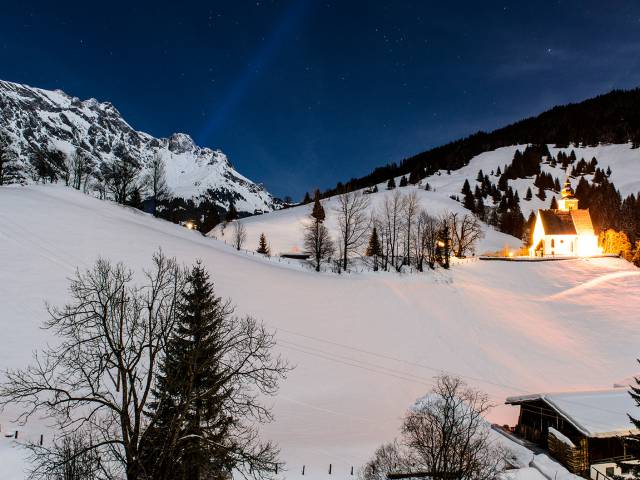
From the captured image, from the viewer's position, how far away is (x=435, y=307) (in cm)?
4269

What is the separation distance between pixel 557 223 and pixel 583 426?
59.6m


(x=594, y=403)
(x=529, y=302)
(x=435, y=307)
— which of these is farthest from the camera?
(x=529, y=302)

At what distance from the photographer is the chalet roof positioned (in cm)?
7156

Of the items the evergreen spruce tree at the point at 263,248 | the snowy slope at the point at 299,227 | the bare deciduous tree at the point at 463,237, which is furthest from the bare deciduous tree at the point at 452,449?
the snowy slope at the point at 299,227

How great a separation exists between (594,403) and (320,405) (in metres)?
16.4

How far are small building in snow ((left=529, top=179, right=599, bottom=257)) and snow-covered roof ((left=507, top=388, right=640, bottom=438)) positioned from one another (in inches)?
2069

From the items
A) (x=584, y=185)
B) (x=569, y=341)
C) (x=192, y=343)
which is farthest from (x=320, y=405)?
(x=584, y=185)

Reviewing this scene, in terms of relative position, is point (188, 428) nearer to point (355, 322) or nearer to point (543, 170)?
point (355, 322)

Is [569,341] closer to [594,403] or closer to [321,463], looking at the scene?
[594,403]

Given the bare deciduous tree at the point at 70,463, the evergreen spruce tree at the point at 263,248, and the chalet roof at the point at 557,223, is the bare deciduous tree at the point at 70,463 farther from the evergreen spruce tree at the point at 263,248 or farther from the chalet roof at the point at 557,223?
the chalet roof at the point at 557,223

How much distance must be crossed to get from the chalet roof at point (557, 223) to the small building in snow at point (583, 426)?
2078 inches

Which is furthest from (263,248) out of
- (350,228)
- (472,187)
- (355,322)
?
(472,187)

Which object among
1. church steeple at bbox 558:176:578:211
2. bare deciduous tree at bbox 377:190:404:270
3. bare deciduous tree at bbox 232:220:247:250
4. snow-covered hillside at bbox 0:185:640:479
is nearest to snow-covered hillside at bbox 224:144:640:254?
bare deciduous tree at bbox 232:220:247:250

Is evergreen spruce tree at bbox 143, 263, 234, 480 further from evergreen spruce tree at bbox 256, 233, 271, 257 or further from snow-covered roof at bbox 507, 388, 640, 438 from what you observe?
evergreen spruce tree at bbox 256, 233, 271, 257
